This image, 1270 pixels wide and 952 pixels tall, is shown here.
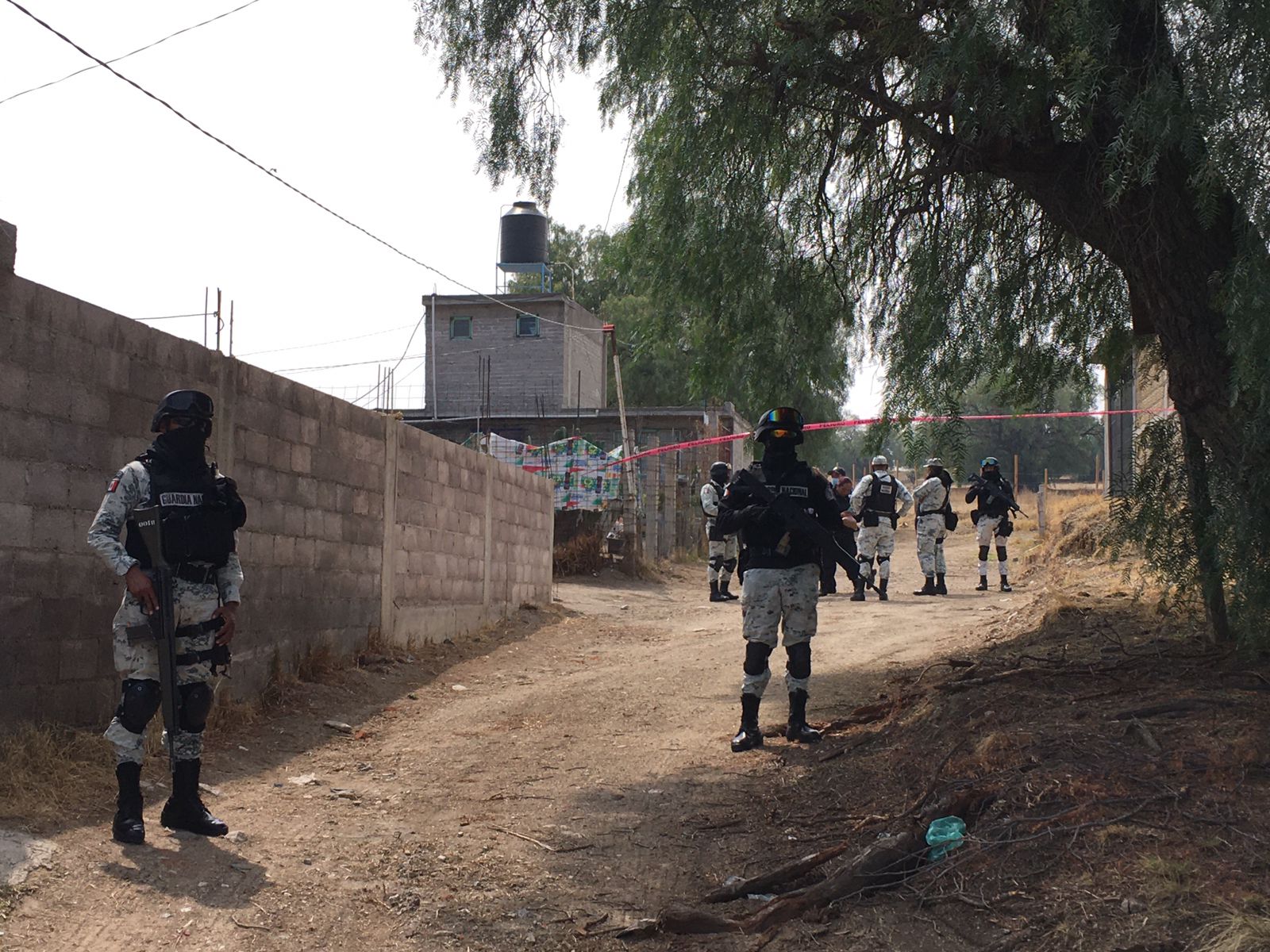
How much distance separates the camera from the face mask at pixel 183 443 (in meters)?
4.84

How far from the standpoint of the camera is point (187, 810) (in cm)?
475

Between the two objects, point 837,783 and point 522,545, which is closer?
point 837,783

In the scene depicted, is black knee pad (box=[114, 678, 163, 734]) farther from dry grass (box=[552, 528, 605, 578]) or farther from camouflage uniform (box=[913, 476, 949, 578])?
dry grass (box=[552, 528, 605, 578])

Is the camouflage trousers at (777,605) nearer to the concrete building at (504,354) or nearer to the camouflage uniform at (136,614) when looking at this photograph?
the camouflage uniform at (136,614)

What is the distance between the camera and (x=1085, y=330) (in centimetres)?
796

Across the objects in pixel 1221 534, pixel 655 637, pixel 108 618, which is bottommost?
pixel 655 637

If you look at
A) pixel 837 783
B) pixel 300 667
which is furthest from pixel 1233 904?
pixel 300 667

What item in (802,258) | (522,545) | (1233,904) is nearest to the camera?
(1233,904)

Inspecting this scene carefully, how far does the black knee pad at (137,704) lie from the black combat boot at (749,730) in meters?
3.19

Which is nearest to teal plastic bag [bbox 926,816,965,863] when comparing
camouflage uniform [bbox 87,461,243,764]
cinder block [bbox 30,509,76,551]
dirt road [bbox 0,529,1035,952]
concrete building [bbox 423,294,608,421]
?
dirt road [bbox 0,529,1035,952]

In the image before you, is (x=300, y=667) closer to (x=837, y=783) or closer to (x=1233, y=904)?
(x=837, y=783)

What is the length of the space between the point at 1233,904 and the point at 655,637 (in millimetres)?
9605

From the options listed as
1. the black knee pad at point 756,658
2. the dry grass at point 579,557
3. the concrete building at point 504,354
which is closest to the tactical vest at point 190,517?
the black knee pad at point 756,658

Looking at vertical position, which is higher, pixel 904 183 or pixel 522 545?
pixel 904 183
